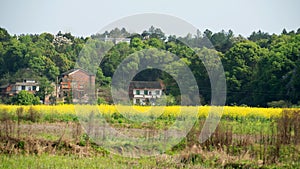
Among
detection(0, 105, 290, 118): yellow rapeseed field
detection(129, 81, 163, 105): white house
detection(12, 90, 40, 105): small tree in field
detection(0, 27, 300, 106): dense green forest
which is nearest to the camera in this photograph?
detection(0, 105, 290, 118): yellow rapeseed field

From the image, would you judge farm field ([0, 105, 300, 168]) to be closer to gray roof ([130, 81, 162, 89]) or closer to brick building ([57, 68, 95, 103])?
brick building ([57, 68, 95, 103])

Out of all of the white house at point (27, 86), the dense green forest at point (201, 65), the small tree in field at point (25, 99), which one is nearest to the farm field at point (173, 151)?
the dense green forest at point (201, 65)

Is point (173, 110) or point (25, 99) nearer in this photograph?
point (173, 110)

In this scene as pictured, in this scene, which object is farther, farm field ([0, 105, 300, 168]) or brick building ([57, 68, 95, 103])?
brick building ([57, 68, 95, 103])

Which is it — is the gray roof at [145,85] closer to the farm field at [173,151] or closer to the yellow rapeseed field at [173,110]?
the yellow rapeseed field at [173,110]

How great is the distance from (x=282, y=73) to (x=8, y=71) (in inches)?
733

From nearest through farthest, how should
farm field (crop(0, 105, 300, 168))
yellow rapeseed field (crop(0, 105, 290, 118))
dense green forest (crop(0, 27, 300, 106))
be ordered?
farm field (crop(0, 105, 300, 168))
yellow rapeseed field (crop(0, 105, 290, 118))
dense green forest (crop(0, 27, 300, 106))

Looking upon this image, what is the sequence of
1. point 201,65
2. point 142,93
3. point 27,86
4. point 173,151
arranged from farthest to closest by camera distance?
point 27,86
point 201,65
point 142,93
point 173,151

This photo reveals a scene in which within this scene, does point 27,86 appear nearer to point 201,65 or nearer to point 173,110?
point 201,65

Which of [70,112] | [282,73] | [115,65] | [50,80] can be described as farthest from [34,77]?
[282,73]

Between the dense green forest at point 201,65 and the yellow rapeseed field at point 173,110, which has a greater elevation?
the dense green forest at point 201,65

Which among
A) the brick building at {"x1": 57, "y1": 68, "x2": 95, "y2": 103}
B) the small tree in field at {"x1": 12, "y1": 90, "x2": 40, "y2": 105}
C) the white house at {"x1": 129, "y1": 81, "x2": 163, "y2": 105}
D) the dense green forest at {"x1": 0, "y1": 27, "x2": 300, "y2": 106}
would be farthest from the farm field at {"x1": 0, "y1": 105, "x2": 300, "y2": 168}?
the small tree in field at {"x1": 12, "y1": 90, "x2": 40, "y2": 105}

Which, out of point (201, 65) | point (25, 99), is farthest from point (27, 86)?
point (201, 65)

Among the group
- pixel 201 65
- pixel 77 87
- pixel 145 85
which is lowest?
pixel 77 87
